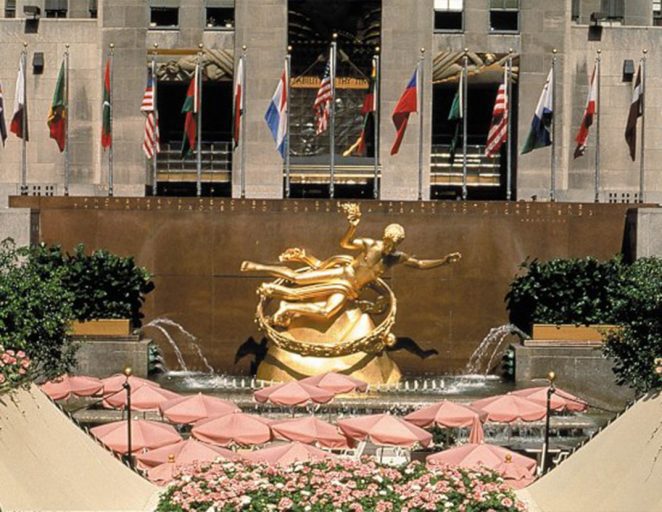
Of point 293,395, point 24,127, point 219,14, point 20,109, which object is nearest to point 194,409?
point 293,395

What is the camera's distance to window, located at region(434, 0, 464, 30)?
5172 centimetres

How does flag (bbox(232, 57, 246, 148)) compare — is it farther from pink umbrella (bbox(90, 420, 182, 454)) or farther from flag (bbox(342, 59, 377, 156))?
pink umbrella (bbox(90, 420, 182, 454))

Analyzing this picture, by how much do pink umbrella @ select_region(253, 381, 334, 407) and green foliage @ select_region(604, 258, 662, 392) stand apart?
576 cm

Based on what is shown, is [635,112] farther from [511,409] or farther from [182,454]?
[182,454]

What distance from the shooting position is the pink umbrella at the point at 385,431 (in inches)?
1109

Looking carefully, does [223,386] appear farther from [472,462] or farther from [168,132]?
[168,132]

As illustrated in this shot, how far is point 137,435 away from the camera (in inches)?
1099

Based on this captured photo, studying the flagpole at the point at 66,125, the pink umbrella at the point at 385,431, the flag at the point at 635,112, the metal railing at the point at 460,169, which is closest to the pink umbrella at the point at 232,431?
the pink umbrella at the point at 385,431

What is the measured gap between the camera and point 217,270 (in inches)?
1553

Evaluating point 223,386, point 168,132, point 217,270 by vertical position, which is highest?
point 168,132

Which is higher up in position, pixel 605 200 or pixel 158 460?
pixel 605 200

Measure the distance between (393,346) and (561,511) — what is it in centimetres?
1973

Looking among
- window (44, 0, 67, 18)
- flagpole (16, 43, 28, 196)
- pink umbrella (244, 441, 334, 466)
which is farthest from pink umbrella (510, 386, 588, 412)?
window (44, 0, 67, 18)

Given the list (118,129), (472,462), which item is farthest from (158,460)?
(118,129)
